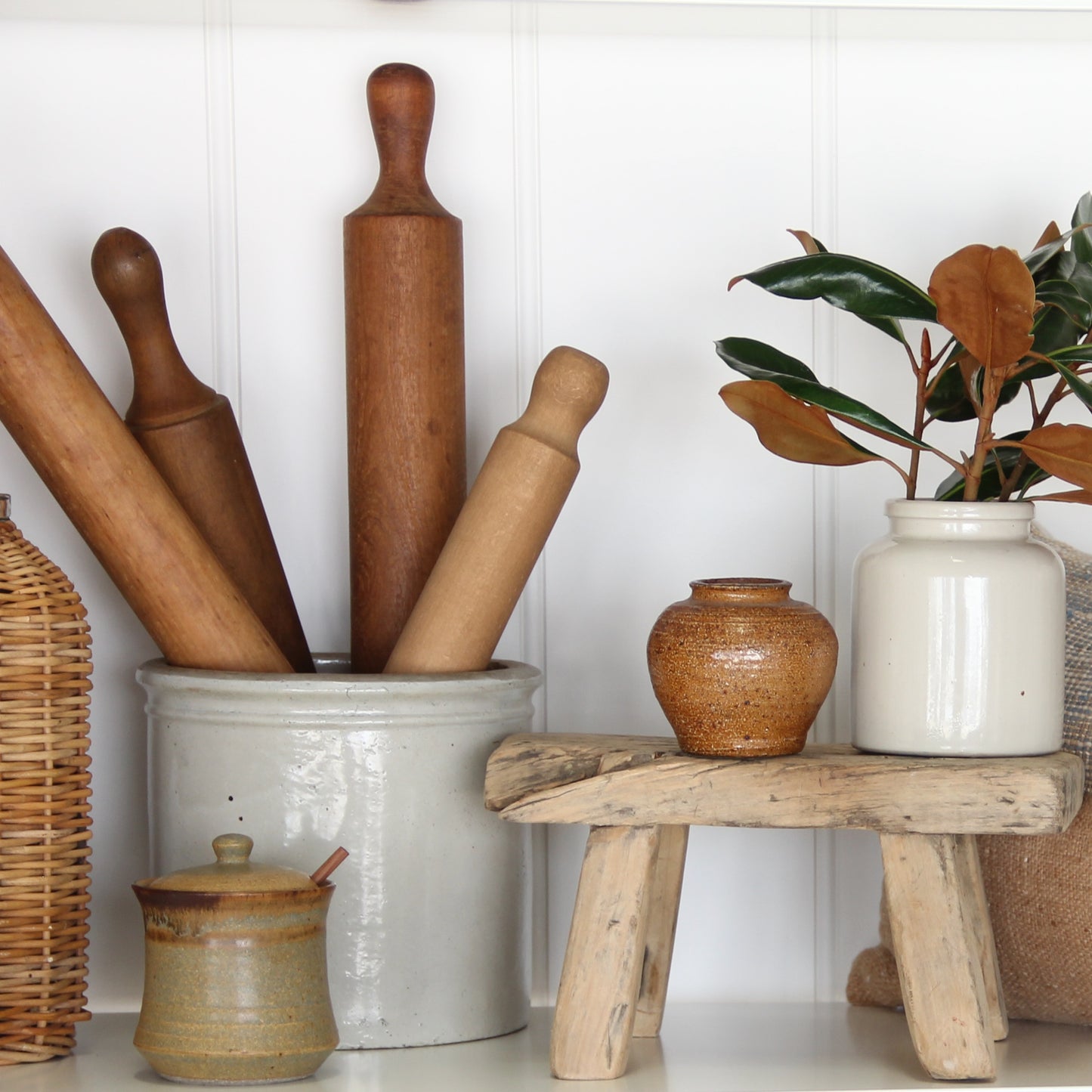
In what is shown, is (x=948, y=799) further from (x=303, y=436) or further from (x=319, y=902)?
(x=303, y=436)

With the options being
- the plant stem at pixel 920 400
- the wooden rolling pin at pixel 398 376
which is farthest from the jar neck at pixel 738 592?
the wooden rolling pin at pixel 398 376

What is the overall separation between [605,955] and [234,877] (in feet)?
0.73

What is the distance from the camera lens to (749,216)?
111 cm

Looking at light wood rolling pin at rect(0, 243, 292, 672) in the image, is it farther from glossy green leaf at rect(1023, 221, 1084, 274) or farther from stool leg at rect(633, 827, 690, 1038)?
glossy green leaf at rect(1023, 221, 1084, 274)

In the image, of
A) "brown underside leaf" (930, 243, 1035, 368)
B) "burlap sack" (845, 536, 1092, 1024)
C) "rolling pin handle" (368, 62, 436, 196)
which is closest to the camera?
"brown underside leaf" (930, 243, 1035, 368)

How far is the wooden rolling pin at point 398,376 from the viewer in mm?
1001

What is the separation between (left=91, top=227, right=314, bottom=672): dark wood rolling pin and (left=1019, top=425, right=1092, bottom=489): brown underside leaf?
508 mm

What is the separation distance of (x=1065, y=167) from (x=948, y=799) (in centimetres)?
58

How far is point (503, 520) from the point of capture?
92 cm

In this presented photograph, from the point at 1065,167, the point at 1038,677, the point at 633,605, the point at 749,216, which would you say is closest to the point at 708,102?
the point at 749,216

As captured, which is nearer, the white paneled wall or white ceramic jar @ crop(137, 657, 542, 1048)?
white ceramic jar @ crop(137, 657, 542, 1048)

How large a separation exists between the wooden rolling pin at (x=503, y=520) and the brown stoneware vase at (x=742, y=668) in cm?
12

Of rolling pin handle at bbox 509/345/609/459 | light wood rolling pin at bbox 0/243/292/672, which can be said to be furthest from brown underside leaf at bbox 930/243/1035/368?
light wood rolling pin at bbox 0/243/292/672

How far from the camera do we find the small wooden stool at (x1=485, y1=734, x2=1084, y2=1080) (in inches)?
31.9
